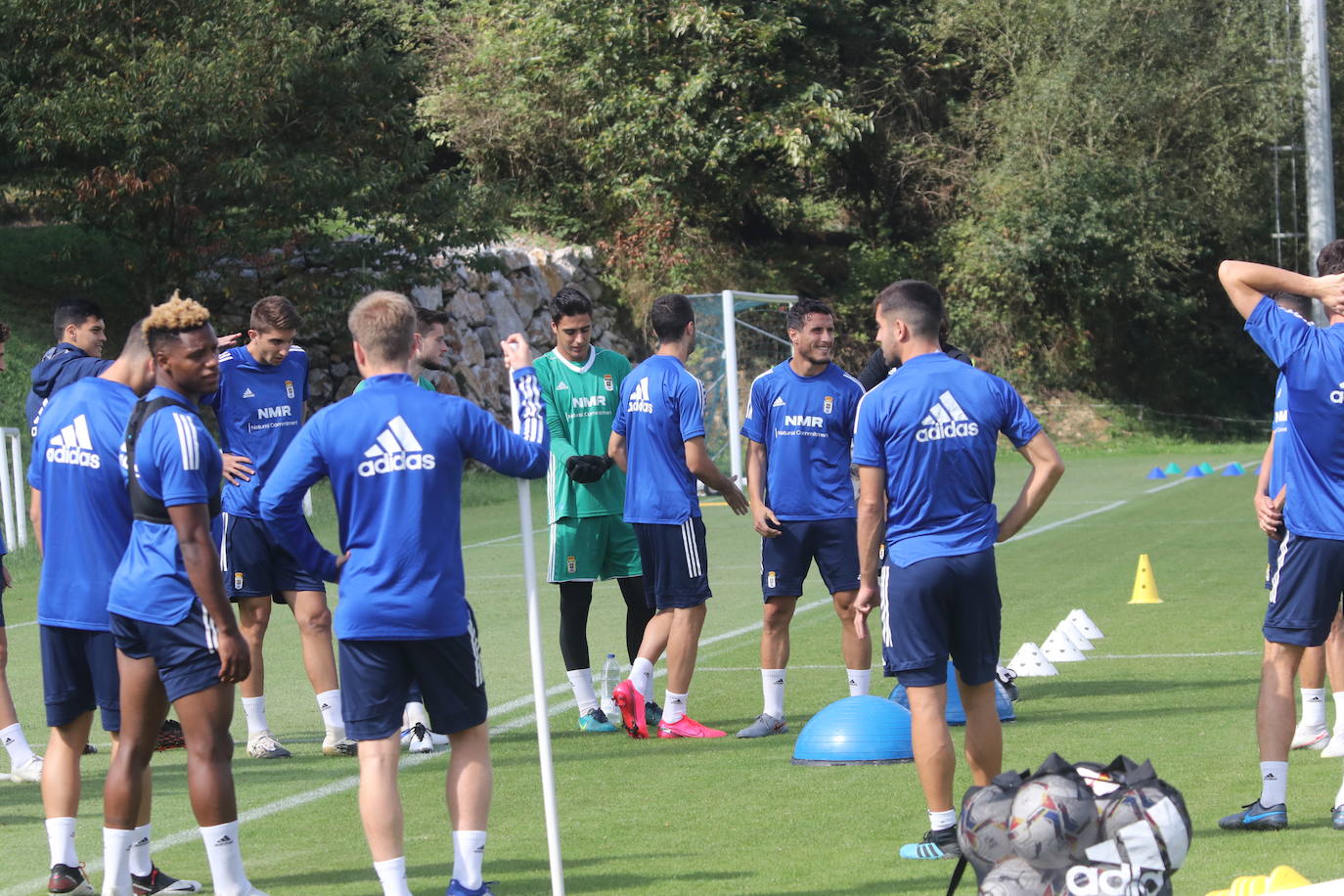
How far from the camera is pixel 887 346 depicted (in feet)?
19.5

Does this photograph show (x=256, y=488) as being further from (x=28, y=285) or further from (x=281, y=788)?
(x=28, y=285)

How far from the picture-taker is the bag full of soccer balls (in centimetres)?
434

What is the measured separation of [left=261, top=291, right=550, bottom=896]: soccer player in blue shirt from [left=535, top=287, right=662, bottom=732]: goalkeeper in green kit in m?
3.55

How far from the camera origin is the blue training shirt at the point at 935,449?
5.66 metres

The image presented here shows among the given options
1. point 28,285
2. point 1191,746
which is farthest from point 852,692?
point 28,285

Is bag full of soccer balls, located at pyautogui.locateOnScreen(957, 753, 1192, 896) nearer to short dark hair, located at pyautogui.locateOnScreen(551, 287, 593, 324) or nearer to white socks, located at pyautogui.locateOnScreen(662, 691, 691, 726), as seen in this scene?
white socks, located at pyautogui.locateOnScreen(662, 691, 691, 726)

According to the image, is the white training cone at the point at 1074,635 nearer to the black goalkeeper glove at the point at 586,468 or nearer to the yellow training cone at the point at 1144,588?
the yellow training cone at the point at 1144,588

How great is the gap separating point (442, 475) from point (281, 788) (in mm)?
3090

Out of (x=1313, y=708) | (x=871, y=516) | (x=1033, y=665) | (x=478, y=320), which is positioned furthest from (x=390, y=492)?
(x=478, y=320)

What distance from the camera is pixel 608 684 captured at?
920 cm

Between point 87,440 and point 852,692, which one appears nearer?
point 87,440

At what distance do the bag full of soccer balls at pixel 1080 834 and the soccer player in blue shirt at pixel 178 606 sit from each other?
2.41 m

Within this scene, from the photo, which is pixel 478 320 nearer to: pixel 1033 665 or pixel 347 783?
pixel 1033 665

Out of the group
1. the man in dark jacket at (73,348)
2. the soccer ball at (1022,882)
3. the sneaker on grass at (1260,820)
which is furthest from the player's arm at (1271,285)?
the man in dark jacket at (73,348)
